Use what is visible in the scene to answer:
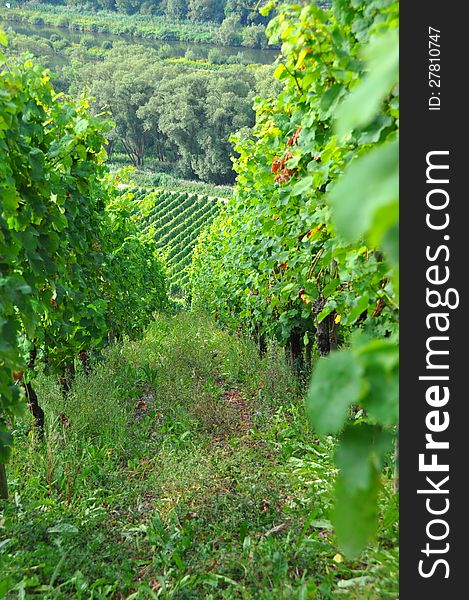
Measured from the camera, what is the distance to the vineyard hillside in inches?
1453

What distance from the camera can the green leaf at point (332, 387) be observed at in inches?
31.3

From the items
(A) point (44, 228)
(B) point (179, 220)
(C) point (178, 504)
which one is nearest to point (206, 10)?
(B) point (179, 220)

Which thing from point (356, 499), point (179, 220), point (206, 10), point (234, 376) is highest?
point (206, 10)

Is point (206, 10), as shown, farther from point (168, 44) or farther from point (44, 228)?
point (44, 228)

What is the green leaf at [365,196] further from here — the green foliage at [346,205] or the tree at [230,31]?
the tree at [230,31]

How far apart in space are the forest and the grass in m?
0.02

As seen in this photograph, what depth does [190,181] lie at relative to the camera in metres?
58.1

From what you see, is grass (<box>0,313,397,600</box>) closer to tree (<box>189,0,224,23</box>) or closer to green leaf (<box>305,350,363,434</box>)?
green leaf (<box>305,350,363,434</box>)

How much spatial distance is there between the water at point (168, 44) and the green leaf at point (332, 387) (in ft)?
321

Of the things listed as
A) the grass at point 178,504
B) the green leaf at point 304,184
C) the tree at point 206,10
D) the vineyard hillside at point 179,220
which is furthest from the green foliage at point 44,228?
the tree at point 206,10

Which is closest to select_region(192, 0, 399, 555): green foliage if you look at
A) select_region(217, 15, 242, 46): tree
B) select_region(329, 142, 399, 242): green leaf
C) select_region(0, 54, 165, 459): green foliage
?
select_region(329, 142, 399, 242): green leaf

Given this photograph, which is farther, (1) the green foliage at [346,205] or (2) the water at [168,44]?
(2) the water at [168,44]

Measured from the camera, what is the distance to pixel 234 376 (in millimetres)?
7168

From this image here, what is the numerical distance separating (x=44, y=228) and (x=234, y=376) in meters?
4.22
